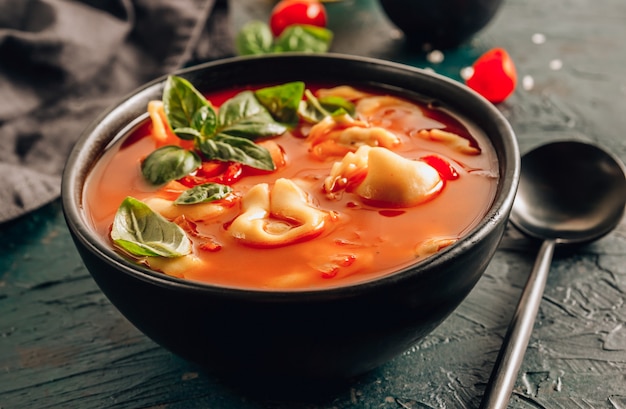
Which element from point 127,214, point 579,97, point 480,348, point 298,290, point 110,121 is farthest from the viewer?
point 579,97

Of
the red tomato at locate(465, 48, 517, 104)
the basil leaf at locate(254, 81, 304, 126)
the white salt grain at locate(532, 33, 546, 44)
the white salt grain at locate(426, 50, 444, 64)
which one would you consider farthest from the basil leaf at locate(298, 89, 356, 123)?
the white salt grain at locate(532, 33, 546, 44)

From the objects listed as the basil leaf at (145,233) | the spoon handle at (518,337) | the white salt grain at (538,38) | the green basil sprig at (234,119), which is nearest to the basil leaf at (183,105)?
the green basil sprig at (234,119)

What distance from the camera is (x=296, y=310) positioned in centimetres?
170

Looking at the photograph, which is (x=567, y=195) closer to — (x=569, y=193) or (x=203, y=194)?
(x=569, y=193)

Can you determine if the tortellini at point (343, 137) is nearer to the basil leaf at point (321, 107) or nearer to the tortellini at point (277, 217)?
the basil leaf at point (321, 107)

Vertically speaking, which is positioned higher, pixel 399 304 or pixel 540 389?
pixel 399 304

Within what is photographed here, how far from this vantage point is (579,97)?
3.56 m

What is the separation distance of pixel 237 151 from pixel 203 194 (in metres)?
0.25

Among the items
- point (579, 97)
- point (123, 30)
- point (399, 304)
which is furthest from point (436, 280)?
point (123, 30)

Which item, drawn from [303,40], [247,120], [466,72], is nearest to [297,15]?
[303,40]

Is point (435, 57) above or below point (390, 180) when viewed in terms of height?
below

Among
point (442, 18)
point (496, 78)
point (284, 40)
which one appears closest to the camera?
point (496, 78)

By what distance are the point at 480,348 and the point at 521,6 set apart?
8.77ft

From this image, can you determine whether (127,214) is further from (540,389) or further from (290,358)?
(540,389)
